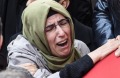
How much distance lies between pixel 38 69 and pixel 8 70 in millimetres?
899

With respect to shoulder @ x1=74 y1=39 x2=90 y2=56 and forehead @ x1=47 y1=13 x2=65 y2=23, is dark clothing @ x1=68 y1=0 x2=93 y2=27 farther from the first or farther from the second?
forehead @ x1=47 y1=13 x2=65 y2=23

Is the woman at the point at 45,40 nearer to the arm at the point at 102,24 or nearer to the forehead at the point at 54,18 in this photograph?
the forehead at the point at 54,18

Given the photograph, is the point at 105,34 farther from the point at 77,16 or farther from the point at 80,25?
the point at 77,16

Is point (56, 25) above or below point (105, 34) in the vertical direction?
above

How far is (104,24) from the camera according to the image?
2539mm

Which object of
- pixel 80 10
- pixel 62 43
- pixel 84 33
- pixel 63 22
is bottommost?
pixel 84 33

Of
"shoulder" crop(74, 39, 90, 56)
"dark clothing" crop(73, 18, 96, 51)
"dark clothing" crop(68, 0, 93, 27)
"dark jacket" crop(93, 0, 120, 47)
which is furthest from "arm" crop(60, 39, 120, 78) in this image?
"dark clothing" crop(68, 0, 93, 27)

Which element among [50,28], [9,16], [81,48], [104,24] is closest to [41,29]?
[50,28]

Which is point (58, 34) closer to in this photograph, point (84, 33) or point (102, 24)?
point (102, 24)

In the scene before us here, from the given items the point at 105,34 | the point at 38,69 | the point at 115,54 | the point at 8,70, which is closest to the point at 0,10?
the point at 105,34

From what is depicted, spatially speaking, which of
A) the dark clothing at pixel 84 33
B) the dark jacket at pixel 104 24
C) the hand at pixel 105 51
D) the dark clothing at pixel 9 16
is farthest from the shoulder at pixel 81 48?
the dark clothing at pixel 9 16

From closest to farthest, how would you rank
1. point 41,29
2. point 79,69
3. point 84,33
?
point 79,69
point 41,29
point 84,33

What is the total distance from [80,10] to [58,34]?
0.99 metres

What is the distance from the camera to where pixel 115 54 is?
1587mm
